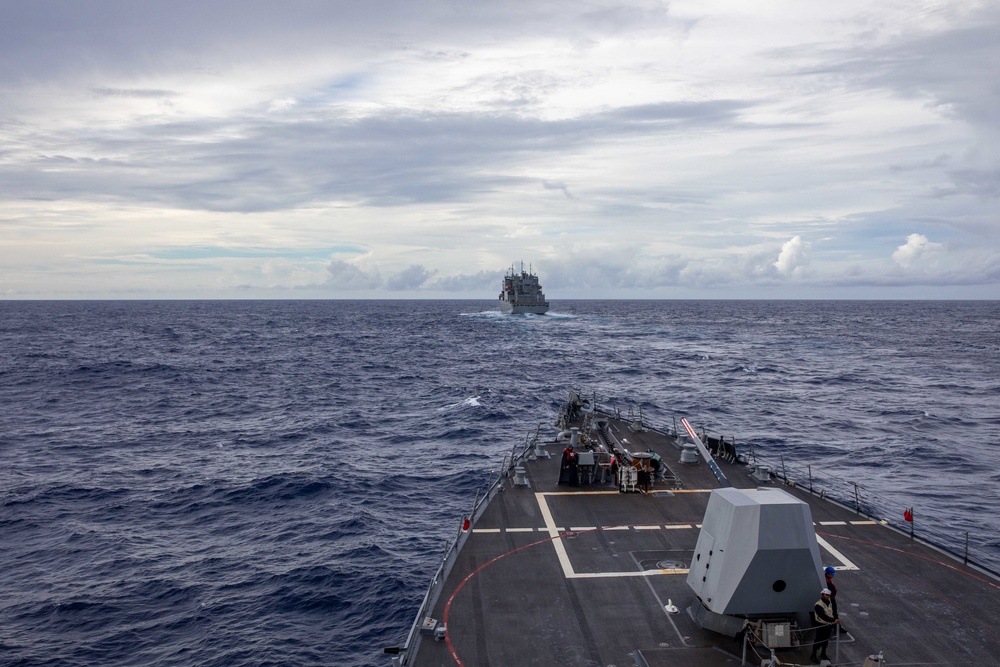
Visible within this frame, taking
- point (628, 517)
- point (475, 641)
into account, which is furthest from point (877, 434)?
point (475, 641)

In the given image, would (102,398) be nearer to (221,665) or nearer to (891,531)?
(221,665)

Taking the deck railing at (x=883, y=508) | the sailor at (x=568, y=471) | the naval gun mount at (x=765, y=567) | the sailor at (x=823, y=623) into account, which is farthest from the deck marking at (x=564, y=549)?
the deck railing at (x=883, y=508)

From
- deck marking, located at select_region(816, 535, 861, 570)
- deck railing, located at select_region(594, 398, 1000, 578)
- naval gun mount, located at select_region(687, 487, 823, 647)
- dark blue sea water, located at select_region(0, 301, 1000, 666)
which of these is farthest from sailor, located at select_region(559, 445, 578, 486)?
naval gun mount, located at select_region(687, 487, 823, 647)

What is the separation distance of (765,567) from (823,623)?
1764mm

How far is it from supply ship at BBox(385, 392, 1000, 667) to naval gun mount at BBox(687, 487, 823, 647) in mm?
27

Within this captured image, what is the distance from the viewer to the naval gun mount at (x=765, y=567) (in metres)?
14.7

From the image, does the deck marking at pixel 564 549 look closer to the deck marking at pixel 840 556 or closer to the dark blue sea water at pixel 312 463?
the deck marking at pixel 840 556

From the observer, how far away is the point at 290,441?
51.3 m

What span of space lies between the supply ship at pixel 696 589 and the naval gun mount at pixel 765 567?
27 mm

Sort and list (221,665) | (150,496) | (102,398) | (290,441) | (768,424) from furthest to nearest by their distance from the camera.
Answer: (102,398), (768,424), (290,441), (150,496), (221,665)

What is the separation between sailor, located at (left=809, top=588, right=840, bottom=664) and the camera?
14.6 meters

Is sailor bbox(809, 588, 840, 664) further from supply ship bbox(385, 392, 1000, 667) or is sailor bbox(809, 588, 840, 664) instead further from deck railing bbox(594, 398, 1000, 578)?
deck railing bbox(594, 398, 1000, 578)

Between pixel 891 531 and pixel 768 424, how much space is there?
37.9 metres

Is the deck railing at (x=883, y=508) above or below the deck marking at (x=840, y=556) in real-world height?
below
